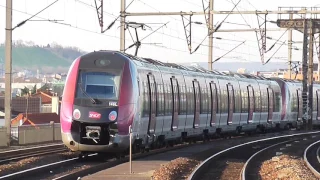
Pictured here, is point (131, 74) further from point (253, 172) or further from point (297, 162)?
point (297, 162)

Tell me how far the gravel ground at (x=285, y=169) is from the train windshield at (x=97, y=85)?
513 cm

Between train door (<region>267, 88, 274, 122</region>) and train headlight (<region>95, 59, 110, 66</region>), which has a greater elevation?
train headlight (<region>95, 59, 110, 66</region>)

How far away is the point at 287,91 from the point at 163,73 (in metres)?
26.1

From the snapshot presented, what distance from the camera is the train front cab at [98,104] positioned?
21219 mm

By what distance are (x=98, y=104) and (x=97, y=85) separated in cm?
71

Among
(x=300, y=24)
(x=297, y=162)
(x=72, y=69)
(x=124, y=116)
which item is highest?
(x=300, y=24)

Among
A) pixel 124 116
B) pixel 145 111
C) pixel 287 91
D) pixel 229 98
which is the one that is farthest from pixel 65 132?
pixel 287 91

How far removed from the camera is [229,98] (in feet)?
126

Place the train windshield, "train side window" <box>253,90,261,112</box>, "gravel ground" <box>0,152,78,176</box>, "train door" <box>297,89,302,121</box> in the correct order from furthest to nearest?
"train door" <box>297,89,302,121</box> < "train side window" <box>253,90,261,112</box> < the train windshield < "gravel ground" <box>0,152,78,176</box>

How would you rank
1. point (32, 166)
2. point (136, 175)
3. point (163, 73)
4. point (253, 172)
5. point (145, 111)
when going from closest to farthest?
point (136, 175), point (32, 166), point (253, 172), point (145, 111), point (163, 73)

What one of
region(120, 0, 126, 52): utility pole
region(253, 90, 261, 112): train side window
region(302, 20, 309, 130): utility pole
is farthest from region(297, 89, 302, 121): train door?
region(120, 0, 126, 52): utility pole

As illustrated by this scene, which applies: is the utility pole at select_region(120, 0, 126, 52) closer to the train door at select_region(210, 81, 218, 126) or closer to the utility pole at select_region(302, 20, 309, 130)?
the train door at select_region(210, 81, 218, 126)

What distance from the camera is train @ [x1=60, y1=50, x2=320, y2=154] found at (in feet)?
69.8

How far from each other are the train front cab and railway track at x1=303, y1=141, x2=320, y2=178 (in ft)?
19.2
